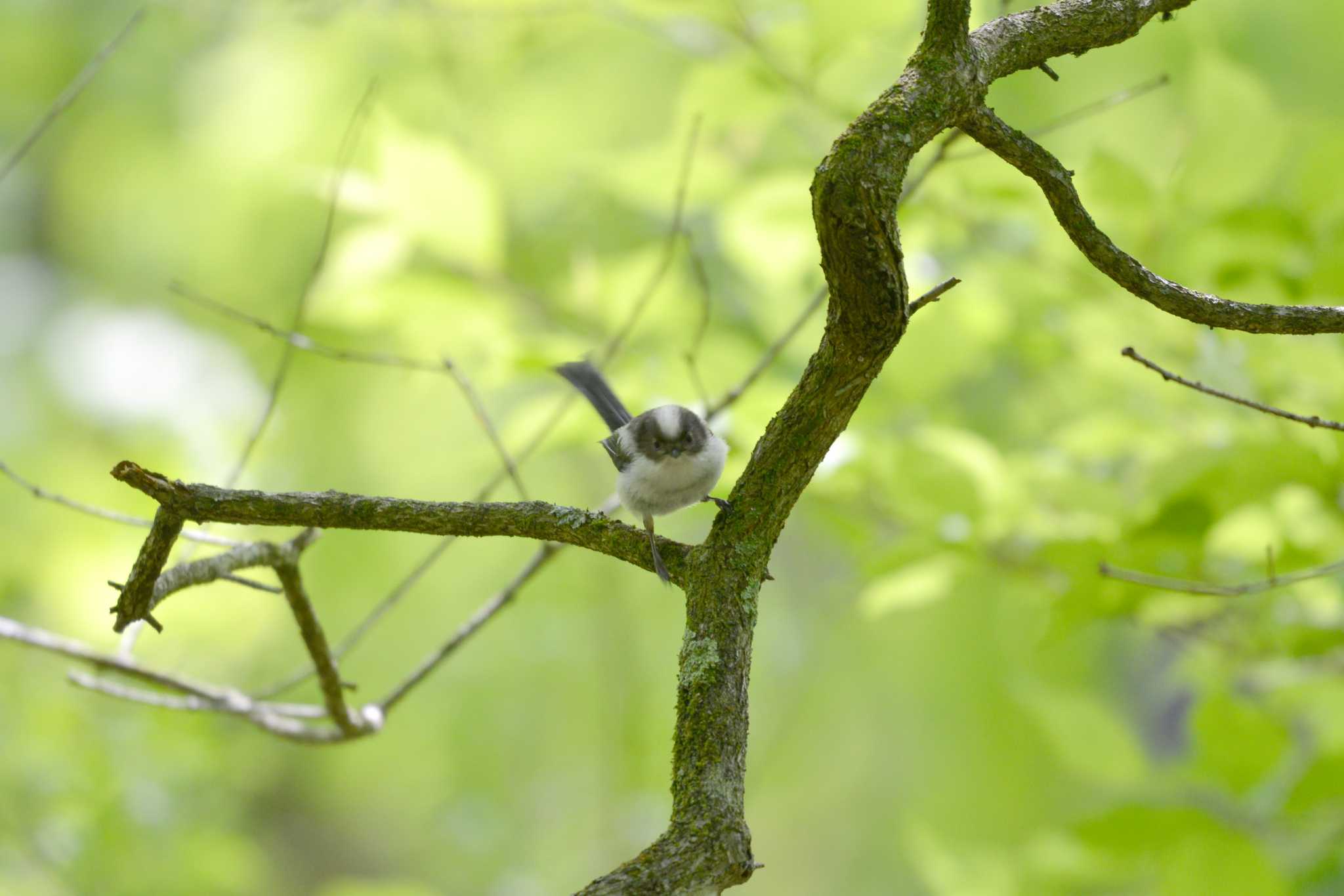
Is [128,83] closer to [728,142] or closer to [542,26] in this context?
[542,26]

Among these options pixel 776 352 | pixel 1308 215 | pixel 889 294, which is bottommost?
pixel 889 294

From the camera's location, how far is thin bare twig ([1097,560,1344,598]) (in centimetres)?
141

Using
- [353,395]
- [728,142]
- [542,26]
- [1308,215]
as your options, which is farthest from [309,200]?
[1308,215]

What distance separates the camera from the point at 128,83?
5.62 m

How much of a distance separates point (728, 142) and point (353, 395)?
3085 mm

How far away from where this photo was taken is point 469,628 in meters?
1.84

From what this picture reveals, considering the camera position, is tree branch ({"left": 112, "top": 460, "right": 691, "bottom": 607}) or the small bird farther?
the small bird

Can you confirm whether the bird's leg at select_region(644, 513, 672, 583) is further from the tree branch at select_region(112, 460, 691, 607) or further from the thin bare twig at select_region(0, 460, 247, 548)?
the thin bare twig at select_region(0, 460, 247, 548)

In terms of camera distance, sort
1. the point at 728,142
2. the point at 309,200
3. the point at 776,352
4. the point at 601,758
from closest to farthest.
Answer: the point at 776,352 → the point at 728,142 → the point at 309,200 → the point at 601,758

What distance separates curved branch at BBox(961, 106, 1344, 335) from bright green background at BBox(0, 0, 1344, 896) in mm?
888

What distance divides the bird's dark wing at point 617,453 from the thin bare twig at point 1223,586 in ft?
2.94

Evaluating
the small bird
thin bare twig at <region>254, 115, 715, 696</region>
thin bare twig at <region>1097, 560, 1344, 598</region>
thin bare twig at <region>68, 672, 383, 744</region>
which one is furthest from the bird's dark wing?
thin bare twig at <region>1097, 560, 1344, 598</region>

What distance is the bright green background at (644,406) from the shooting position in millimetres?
2195

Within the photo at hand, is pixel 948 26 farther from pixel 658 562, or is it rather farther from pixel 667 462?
pixel 667 462
